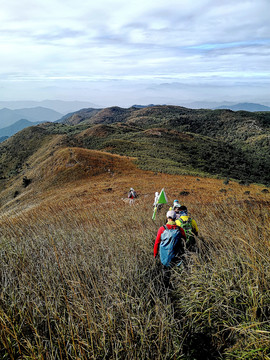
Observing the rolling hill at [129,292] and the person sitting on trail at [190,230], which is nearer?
the rolling hill at [129,292]

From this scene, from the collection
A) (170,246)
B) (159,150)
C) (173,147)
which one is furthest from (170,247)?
(173,147)

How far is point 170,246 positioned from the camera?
297 centimetres

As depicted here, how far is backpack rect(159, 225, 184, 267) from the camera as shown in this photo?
2953 millimetres

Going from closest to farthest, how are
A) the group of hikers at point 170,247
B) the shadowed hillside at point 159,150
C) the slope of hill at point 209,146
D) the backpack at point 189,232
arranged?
the group of hikers at point 170,247
the backpack at point 189,232
the shadowed hillside at point 159,150
the slope of hill at point 209,146

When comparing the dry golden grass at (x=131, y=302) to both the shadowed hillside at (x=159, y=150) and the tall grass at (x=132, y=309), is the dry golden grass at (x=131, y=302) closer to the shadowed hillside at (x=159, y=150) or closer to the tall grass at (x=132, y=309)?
the tall grass at (x=132, y=309)

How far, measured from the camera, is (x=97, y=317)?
198 centimetres

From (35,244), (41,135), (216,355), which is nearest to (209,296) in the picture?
(216,355)

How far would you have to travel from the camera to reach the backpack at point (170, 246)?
2.95 metres

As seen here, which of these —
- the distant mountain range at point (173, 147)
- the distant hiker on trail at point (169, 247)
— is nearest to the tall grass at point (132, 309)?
the distant hiker on trail at point (169, 247)

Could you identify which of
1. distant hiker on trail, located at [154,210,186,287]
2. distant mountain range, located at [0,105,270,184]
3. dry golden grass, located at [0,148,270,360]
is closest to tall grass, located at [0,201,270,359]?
dry golden grass, located at [0,148,270,360]

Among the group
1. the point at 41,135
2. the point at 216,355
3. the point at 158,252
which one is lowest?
the point at 216,355

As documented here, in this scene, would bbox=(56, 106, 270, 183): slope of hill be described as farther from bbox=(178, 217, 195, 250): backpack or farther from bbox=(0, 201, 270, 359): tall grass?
bbox=(0, 201, 270, 359): tall grass

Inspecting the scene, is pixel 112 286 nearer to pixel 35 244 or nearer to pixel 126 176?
pixel 35 244

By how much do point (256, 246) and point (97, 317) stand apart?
84.6 inches
